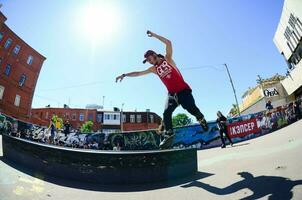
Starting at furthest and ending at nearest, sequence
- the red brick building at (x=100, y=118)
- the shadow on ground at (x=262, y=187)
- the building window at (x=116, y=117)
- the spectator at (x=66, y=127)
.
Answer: the building window at (x=116, y=117) < the red brick building at (x=100, y=118) < the spectator at (x=66, y=127) < the shadow on ground at (x=262, y=187)

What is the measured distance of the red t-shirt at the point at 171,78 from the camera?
470 centimetres

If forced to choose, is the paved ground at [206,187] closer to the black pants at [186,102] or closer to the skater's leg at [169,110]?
the skater's leg at [169,110]

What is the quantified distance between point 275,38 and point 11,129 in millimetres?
39360

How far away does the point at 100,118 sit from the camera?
61688 millimetres

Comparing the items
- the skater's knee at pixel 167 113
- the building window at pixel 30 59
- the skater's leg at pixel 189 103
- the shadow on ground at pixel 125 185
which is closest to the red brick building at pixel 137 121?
the building window at pixel 30 59

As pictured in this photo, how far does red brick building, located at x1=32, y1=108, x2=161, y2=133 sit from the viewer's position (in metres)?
59.0

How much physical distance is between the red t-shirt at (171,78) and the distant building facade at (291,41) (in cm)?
2654

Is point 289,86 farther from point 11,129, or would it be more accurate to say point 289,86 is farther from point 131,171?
point 11,129

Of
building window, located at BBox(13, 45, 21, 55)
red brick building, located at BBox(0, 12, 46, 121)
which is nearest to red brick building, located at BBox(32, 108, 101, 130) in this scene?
red brick building, located at BBox(0, 12, 46, 121)

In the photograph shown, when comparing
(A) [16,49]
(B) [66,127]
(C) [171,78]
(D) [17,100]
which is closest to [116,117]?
(D) [17,100]

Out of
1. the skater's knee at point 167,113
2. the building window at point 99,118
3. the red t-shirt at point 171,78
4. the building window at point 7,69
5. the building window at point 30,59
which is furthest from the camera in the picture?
the building window at point 99,118

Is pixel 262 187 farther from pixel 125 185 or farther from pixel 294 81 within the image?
pixel 294 81

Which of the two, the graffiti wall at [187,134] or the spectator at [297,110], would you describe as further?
the spectator at [297,110]

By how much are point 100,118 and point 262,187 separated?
6107 cm
